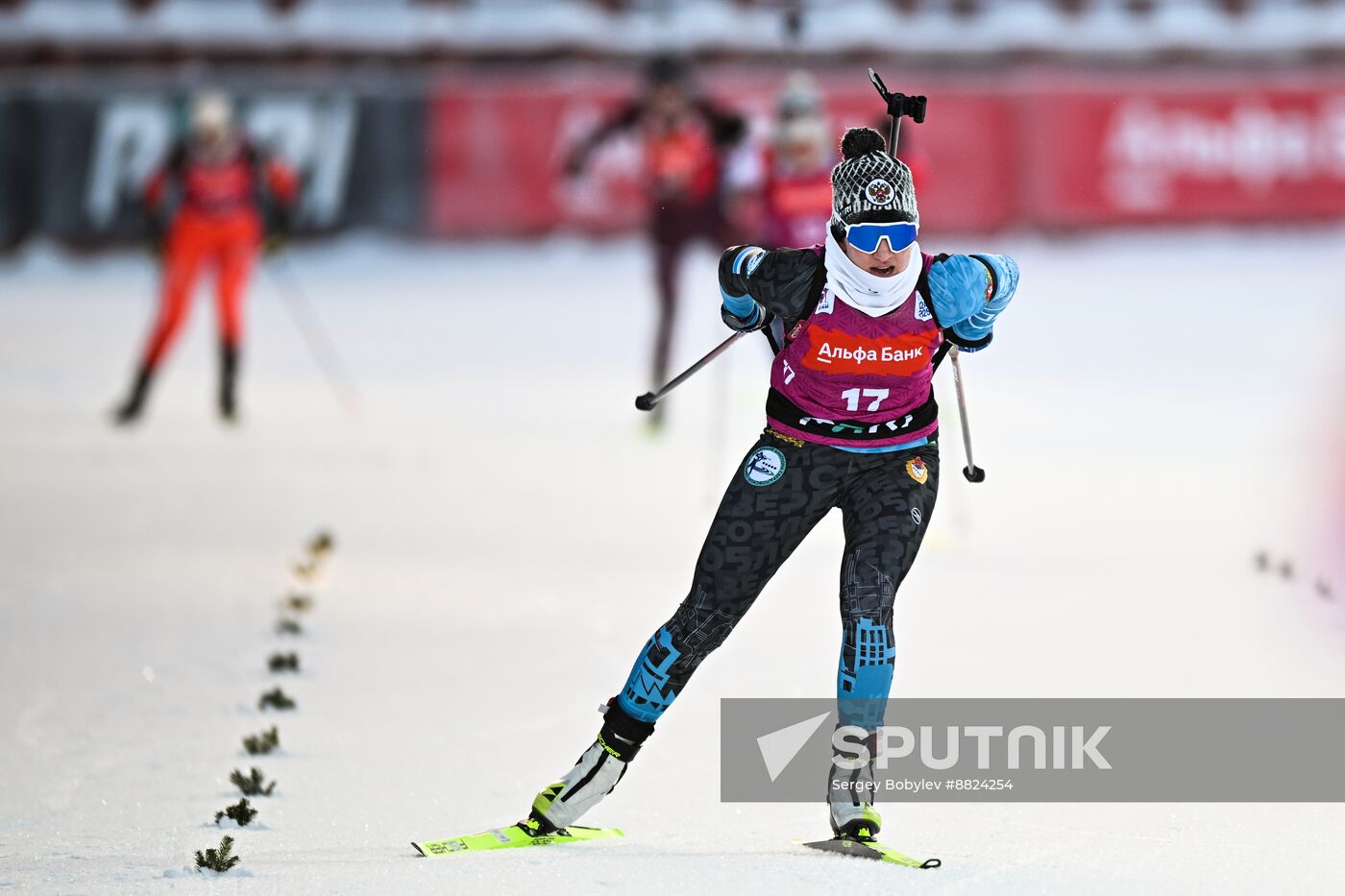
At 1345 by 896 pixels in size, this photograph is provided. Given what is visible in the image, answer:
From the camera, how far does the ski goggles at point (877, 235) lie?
499 cm

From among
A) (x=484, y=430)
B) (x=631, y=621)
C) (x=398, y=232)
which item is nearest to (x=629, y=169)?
(x=398, y=232)

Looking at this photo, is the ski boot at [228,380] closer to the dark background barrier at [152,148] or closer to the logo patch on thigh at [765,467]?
the dark background barrier at [152,148]

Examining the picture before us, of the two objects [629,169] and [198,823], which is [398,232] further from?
[198,823]

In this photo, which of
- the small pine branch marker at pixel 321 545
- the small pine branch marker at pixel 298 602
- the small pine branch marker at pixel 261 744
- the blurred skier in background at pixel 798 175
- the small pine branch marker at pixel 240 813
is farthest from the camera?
the blurred skier in background at pixel 798 175

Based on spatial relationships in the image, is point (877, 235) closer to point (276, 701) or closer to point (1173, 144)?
point (276, 701)

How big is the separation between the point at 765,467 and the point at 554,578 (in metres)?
4.09

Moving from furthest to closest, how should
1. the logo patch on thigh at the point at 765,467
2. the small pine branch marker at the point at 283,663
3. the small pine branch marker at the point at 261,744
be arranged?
the small pine branch marker at the point at 283,663 → the small pine branch marker at the point at 261,744 → the logo patch on thigh at the point at 765,467

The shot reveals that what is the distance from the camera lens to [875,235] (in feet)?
16.4

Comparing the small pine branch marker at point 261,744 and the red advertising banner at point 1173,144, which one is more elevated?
the red advertising banner at point 1173,144

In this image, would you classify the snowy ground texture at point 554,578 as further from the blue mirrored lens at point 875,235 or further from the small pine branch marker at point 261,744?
the blue mirrored lens at point 875,235

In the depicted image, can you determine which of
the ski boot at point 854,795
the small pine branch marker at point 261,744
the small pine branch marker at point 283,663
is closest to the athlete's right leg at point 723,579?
the ski boot at point 854,795

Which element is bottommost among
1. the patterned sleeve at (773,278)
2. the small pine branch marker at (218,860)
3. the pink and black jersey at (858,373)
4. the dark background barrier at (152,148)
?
the small pine branch marker at (218,860)

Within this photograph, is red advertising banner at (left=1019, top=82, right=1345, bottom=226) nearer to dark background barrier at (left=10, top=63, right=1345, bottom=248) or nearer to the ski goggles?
dark background barrier at (left=10, top=63, right=1345, bottom=248)

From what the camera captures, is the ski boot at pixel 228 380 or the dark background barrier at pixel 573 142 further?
the dark background barrier at pixel 573 142
